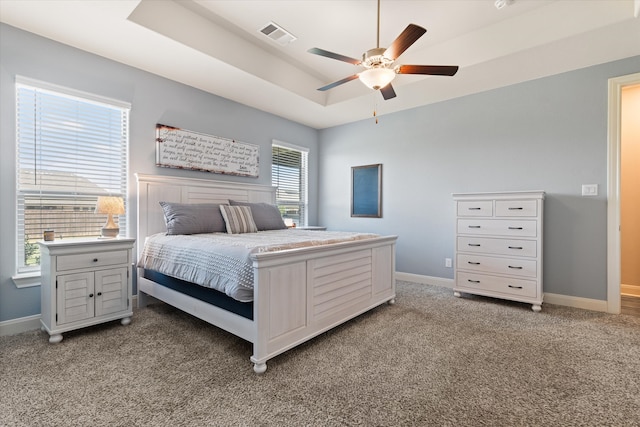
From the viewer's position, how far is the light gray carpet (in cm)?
148

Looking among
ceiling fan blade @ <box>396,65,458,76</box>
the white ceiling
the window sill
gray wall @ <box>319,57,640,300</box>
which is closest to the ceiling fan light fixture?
ceiling fan blade @ <box>396,65,458,76</box>

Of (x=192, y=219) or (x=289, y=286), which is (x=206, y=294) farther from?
(x=192, y=219)

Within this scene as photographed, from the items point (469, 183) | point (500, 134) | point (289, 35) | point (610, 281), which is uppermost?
point (289, 35)

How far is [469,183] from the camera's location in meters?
3.84

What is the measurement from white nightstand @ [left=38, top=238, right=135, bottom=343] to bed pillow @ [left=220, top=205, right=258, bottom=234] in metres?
0.91

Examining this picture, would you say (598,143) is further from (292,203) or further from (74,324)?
(74,324)

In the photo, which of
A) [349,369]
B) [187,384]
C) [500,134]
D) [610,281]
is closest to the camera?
[187,384]

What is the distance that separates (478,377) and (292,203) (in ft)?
12.3

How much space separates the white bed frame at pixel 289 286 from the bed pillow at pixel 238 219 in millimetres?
584

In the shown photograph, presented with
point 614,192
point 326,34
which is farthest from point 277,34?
point 614,192

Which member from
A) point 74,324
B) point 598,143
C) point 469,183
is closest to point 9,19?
point 74,324

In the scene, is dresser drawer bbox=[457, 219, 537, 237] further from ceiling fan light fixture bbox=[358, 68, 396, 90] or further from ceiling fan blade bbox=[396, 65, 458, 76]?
ceiling fan light fixture bbox=[358, 68, 396, 90]

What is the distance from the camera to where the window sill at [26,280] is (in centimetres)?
246

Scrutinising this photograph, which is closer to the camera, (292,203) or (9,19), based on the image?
(9,19)
